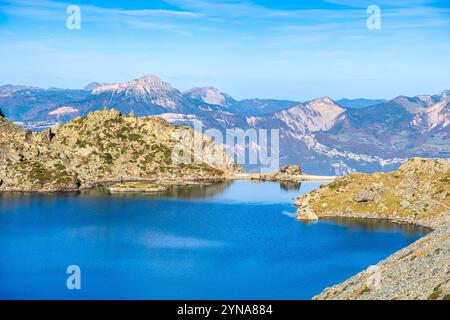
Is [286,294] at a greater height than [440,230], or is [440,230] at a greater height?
[440,230]
